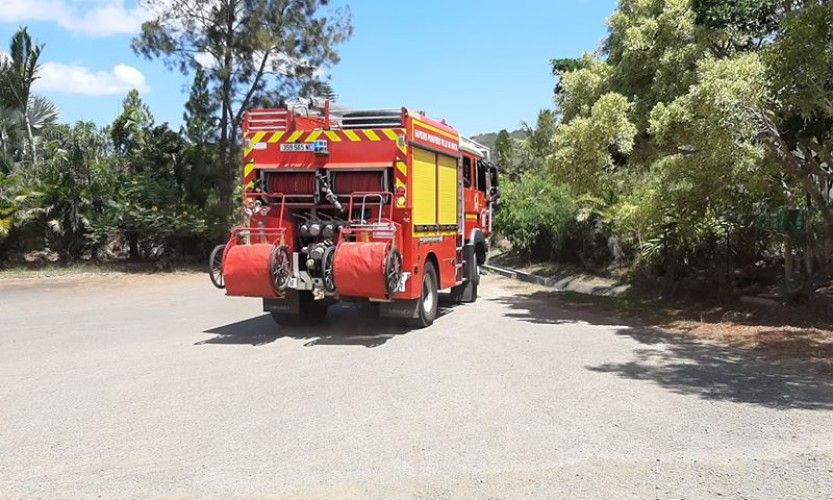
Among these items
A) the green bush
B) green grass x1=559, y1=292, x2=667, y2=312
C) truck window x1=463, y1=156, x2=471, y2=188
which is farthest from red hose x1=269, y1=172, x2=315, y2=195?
the green bush

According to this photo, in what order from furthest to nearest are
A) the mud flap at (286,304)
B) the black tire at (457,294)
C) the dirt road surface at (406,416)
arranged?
the black tire at (457,294), the mud flap at (286,304), the dirt road surface at (406,416)

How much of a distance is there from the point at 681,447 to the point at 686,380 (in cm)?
239

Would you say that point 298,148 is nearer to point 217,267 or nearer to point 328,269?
point 328,269

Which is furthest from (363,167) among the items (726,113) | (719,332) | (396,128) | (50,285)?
(50,285)

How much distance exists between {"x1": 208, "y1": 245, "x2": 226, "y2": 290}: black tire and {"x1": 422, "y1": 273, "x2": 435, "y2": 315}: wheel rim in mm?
3157

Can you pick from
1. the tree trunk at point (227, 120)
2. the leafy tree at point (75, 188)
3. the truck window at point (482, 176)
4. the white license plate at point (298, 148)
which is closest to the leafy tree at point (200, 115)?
the tree trunk at point (227, 120)

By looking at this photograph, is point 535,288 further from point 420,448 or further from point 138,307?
point 420,448

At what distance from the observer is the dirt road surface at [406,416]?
187 inches

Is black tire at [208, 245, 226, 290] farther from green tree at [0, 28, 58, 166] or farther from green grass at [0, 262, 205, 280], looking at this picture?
green tree at [0, 28, 58, 166]

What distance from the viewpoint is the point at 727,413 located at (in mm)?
6207

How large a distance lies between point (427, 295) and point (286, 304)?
229 centimetres

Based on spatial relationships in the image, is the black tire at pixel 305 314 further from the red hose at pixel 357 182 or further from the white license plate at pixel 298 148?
the white license plate at pixel 298 148

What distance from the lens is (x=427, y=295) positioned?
11.6 metres

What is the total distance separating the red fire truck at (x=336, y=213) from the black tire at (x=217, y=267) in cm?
2
